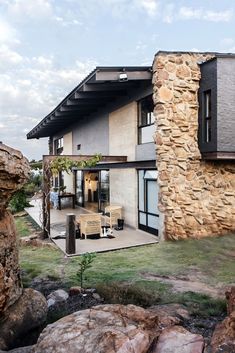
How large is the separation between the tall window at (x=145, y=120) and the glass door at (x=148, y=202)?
4.76ft

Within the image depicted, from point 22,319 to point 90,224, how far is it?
7078 millimetres

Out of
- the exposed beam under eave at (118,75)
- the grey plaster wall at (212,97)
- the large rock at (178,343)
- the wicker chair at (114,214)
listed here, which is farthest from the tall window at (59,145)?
the large rock at (178,343)

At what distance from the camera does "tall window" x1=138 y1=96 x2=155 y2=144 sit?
1217 centimetres

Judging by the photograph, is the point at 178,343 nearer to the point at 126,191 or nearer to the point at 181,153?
the point at 181,153

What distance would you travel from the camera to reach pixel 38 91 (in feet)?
114

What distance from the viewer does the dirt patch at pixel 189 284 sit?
636 centimetres

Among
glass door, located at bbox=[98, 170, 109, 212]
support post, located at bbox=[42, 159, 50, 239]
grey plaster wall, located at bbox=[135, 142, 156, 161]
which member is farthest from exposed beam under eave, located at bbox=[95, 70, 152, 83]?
glass door, located at bbox=[98, 170, 109, 212]

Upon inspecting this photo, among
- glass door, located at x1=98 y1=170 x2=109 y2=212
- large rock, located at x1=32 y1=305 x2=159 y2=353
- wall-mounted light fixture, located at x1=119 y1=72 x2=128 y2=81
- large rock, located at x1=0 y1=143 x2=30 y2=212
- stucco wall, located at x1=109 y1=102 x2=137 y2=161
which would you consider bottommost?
large rock, located at x1=32 y1=305 x2=159 y2=353

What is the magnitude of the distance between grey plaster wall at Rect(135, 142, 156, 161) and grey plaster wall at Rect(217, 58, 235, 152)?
2.62m

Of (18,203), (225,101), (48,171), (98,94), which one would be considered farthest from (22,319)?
(18,203)

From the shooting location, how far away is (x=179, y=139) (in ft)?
35.7

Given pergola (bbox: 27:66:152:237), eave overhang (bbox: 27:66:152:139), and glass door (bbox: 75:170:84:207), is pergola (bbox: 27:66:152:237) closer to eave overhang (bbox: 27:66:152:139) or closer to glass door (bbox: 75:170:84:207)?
eave overhang (bbox: 27:66:152:139)

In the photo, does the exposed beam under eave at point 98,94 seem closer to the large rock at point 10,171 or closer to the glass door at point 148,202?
the glass door at point 148,202

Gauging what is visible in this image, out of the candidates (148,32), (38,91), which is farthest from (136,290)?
(38,91)
